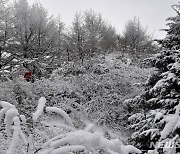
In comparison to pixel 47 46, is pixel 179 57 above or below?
below

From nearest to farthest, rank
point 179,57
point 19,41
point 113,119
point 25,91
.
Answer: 1. point 179,57
2. point 25,91
3. point 113,119
4. point 19,41

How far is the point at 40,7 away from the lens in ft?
66.5

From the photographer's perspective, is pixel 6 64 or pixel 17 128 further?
pixel 6 64

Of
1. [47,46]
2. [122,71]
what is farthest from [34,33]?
[122,71]

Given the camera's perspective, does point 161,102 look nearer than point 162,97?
Result: Yes

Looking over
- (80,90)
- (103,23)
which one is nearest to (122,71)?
(80,90)

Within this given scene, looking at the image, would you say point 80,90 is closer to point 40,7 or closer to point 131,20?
point 40,7

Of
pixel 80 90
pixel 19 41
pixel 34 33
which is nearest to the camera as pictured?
pixel 80 90

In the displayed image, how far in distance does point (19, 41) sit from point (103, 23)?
42.7 ft

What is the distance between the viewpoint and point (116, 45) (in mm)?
30516

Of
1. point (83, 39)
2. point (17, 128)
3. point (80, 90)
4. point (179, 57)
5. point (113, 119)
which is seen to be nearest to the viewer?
point (17, 128)

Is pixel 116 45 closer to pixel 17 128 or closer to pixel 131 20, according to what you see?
pixel 131 20

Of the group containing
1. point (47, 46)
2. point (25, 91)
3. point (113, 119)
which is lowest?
point (113, 119)

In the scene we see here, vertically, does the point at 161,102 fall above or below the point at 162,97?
below
